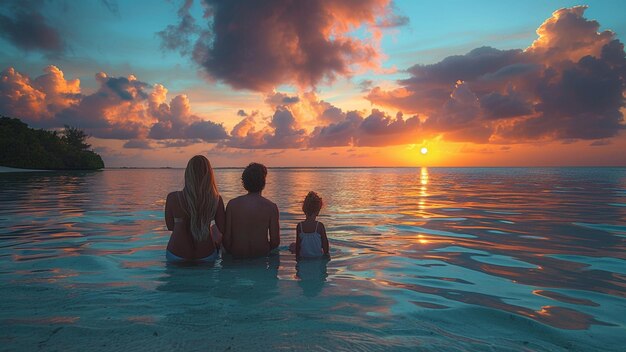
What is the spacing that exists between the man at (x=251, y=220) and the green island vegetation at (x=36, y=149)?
10869 centimetres

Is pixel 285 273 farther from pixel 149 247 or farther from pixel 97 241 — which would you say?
pixel 97 241

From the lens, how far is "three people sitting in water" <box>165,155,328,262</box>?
640 centimetres

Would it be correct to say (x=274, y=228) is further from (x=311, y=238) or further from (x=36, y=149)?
(x=36, y=149)

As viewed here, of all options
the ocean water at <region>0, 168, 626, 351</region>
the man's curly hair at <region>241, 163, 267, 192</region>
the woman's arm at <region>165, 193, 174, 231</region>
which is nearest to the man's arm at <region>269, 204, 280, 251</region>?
the ocean water at <region>0, 168, 626, 351</region>

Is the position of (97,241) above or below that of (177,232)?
below

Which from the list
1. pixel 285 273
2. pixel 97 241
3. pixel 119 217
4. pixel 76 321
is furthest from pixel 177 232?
pixel 119 217

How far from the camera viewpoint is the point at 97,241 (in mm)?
9898

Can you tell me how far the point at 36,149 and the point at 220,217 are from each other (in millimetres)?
115072

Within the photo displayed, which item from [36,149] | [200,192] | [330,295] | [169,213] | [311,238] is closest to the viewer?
[330,295]

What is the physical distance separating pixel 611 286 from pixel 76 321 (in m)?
7.66

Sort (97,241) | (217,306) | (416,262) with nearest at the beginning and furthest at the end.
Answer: (217,306), (416,262), (97,241)

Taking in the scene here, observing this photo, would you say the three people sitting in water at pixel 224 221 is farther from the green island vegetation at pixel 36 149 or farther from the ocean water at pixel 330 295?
the green island vegetation at pixel 36 149

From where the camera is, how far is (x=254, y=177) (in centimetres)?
689

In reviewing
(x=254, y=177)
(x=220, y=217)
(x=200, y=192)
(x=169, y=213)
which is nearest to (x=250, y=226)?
(x=220, y=217)
